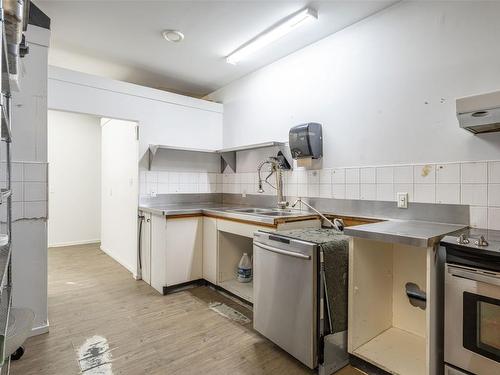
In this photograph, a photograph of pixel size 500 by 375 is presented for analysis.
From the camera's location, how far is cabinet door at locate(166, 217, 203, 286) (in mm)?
2771

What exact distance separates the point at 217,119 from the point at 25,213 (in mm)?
2425

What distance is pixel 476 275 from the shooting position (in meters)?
1.24

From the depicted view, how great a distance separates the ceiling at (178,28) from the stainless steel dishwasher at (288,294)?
68.3 inches

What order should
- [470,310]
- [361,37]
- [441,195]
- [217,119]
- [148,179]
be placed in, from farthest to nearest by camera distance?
[217,119] → [148,179] → [361,37] → [441,195] → [470,310]

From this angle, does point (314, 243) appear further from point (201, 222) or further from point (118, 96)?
point (118, 96)

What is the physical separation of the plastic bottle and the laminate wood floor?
29 centimetres

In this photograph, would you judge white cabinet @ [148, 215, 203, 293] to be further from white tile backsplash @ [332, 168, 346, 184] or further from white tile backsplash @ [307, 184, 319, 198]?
white tile backsplash @ [332, 168, 346, 184]

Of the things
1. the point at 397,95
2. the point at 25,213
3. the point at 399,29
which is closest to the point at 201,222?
the point at 25,213

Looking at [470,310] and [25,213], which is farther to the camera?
[25,213]

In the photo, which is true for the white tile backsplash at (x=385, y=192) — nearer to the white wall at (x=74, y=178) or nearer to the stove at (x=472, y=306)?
the stove at (x=472, y=306)

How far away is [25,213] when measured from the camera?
2.02 m

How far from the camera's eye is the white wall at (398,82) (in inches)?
68.5

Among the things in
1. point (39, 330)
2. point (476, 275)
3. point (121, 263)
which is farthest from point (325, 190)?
point (121, 263)

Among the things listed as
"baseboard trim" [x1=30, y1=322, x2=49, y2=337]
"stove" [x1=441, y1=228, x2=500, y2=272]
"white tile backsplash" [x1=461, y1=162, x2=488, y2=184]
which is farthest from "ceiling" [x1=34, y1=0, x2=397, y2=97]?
A: "baseboard trim" [x1=30, y1=322, x2=49, y2=337]
